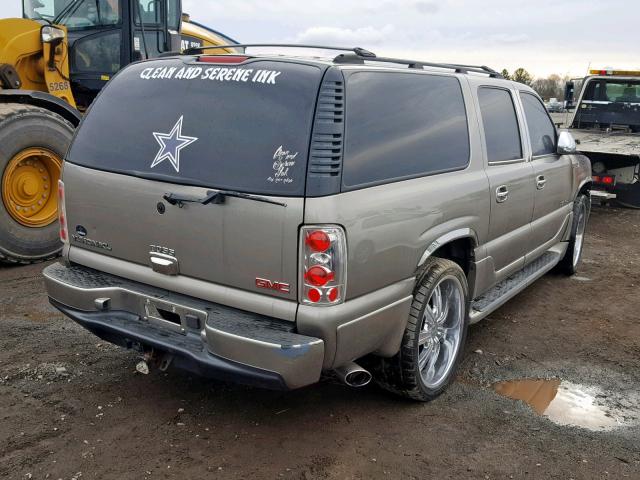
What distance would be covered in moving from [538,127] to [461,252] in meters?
1.96

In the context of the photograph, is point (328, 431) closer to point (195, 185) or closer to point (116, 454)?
point (116, 454)

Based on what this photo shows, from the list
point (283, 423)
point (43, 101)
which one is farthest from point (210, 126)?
point (43, 101)

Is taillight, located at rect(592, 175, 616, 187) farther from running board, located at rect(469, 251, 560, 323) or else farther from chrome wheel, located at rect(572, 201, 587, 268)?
running board, located at rect(469, 251, 560, 323)

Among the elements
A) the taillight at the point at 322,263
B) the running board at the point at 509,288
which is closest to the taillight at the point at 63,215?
the taillight at the point at 322,263

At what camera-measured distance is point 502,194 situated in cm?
434

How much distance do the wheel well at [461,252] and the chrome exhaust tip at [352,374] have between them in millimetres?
1084

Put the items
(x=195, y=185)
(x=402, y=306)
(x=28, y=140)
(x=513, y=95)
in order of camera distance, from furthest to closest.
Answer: (x=28, y=140) < (x=513, y=95) < (x=402, y=306) < (x=195, y=185)

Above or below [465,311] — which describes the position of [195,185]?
above

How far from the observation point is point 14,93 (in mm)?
6438

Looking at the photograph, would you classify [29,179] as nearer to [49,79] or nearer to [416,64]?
[49,79]

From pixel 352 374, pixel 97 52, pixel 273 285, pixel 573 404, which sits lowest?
pixel 573 404

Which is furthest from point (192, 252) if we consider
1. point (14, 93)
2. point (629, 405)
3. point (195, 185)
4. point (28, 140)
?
point (14, 93)

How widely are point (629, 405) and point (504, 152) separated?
1.90 meters

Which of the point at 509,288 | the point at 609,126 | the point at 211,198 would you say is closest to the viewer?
the point at 211,198
